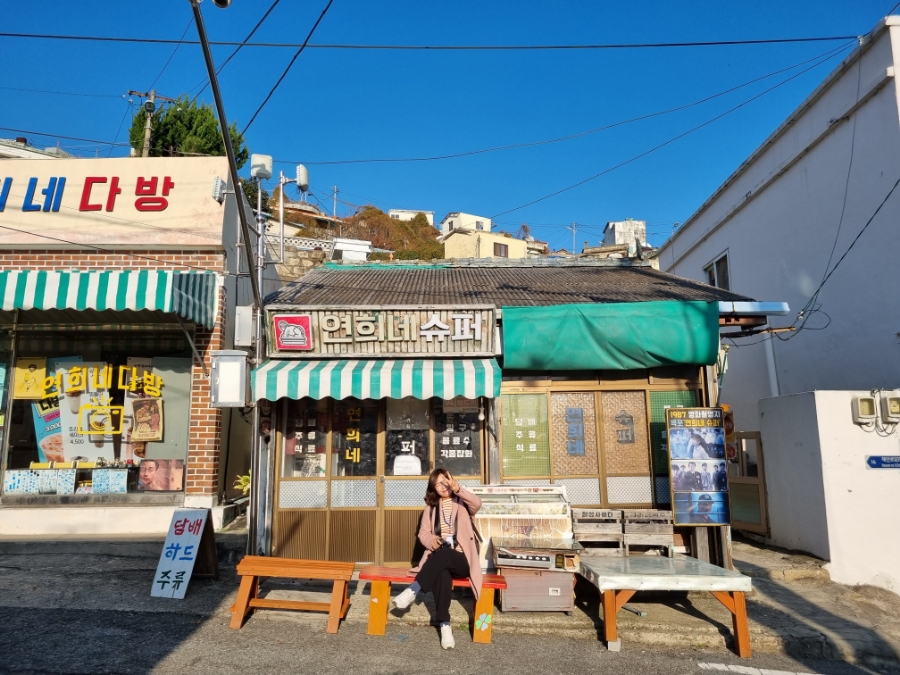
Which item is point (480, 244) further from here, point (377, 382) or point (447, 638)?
point (447, 638)

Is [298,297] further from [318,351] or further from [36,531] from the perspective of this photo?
[36,531]

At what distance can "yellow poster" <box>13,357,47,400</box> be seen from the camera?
9797 millimetres

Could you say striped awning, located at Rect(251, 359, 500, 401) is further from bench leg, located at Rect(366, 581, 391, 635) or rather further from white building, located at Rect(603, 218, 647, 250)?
white building, located at Rect(603, 218, 647, 250)

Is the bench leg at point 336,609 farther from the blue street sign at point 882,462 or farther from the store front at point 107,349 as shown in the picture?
the blue street sign at point 882,462

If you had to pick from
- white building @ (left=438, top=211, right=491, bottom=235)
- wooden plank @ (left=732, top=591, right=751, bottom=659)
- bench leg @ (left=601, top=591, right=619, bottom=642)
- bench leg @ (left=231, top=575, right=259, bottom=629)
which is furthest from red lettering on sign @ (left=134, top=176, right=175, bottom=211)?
white building @ (left=438, top=211, right=491, bottom=235)

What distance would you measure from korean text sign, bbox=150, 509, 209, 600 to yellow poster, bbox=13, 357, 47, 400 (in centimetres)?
453

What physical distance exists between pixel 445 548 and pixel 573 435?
2.76 meters

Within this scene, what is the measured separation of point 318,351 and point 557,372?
3300 millimetres

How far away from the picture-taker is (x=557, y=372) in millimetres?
8117

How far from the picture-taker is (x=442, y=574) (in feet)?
19.5

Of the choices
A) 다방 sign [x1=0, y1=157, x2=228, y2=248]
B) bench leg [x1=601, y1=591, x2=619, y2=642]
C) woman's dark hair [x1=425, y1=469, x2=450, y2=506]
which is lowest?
bench leg [x1=601, y1=591, x2=619, y2=642]

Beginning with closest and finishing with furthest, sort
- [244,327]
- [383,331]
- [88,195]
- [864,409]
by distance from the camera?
1. [244,327]
2. [864,409]
3. [383,331]
4. [88,195]

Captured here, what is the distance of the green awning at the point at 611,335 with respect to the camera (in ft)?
24.9

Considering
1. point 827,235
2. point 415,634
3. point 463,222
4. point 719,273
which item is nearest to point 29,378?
point 415,634
